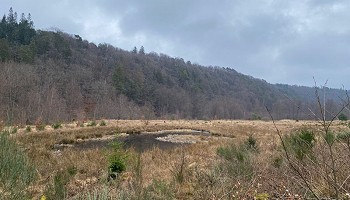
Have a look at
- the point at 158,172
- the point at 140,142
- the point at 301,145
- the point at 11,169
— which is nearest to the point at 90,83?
the point at 140,142

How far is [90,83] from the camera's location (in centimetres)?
8150

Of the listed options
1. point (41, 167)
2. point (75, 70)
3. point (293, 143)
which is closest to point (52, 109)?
point (75, 70)

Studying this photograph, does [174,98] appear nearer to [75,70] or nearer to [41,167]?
[75,70]

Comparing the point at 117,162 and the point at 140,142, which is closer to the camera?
the point at 117,162

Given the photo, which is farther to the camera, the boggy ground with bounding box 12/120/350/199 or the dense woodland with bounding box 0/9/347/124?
the dense woodland with bounding box 0/9/347/124

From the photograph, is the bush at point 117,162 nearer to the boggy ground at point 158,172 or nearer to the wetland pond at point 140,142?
the boggy ground at point 158,172

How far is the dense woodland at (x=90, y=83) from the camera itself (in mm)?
53997

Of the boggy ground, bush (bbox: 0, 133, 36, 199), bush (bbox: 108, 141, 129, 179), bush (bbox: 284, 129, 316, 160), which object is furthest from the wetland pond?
bush (bbox: 0, 133, 36, 199)

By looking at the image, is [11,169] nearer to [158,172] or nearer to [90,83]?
[158,172]

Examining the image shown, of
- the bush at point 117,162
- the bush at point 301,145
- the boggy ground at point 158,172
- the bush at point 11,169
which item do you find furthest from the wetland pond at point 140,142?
the bush at point 11,169

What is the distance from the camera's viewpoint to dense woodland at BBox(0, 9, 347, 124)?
54.0m

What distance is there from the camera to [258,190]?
473 centimetres

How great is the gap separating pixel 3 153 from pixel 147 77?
104972 mm

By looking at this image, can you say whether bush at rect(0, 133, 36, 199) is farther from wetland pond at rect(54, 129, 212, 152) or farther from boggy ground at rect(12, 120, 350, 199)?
wetland pond at rect(54, 129, 212, 152)
